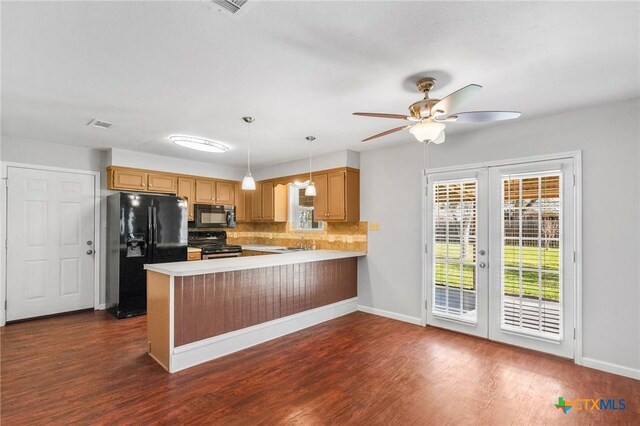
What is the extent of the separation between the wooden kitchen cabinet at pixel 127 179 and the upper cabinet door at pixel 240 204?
1.71 metres

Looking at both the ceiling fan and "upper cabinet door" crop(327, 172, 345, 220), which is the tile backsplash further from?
the ceiling fan

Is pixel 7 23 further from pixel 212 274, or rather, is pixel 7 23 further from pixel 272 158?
pixel 272 158

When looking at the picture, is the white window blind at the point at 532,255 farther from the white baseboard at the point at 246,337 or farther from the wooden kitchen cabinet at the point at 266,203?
the wooden kitchen cabinet at the point at 266,203

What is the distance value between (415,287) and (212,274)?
8.58 feet

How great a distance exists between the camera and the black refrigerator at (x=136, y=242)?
445 centimetres

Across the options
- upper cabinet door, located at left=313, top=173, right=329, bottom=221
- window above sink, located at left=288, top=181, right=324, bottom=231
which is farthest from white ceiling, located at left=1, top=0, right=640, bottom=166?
window above sink, located at left=288, top=181, right=324, bottom=231

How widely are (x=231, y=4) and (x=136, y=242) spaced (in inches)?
155

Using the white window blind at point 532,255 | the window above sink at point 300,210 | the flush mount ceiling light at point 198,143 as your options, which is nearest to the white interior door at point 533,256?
the white window blind at point 532,255

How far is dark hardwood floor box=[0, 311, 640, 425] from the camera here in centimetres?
222

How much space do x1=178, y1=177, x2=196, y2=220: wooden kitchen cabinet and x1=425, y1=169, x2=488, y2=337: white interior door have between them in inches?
155

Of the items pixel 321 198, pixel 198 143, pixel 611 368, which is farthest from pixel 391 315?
pixel 198 143

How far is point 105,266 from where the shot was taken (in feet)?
16.1

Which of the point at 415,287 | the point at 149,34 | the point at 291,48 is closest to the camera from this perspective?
the point at 149,34

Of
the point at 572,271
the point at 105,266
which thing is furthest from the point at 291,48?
the point at 105,266
